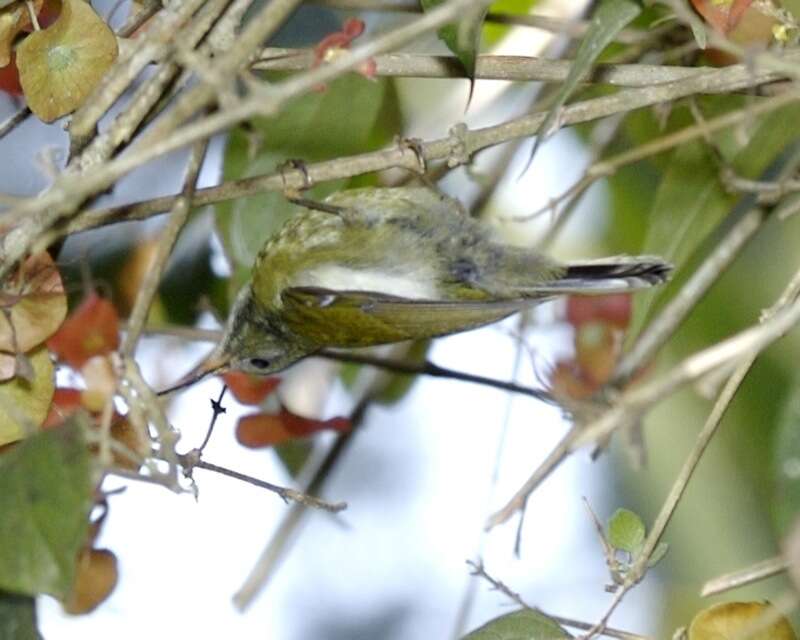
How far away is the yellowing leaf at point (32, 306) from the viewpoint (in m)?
1.74

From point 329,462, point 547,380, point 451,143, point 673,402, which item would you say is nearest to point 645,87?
point 451,143

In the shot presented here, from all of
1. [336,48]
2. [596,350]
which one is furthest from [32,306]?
[596,350]

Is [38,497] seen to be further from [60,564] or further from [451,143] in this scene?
[451,143]

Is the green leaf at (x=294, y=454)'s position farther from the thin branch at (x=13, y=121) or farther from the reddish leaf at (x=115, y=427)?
the thin branch at (x=13, y=121)

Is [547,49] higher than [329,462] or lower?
higher

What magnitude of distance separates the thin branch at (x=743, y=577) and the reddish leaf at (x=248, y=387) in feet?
3.36

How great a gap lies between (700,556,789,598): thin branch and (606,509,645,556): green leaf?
15cm

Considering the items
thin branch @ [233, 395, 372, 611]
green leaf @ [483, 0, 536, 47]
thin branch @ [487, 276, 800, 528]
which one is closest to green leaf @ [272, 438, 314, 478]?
thin branch @ [233, 395, 372, 611]

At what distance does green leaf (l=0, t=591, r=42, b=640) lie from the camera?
62.2 inches

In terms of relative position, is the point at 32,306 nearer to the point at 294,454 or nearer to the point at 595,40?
the point at 595,40

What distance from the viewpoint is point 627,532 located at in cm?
162

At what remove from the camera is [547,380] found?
7.95 ft

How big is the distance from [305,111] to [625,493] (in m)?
1.84

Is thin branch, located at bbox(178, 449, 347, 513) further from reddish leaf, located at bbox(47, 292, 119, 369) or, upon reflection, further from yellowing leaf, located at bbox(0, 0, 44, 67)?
yellowing leaf, located at bbox(0, 0, 44, 67)
